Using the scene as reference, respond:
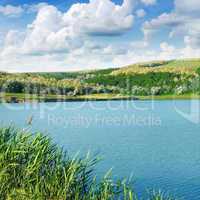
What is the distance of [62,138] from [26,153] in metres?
30.4

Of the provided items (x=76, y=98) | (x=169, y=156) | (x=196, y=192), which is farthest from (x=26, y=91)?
(x=196, y=192)

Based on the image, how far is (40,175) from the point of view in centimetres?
1778

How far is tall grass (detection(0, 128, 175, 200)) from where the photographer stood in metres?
16.0

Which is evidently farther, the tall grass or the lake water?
the lake water

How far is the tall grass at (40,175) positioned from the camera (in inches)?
632

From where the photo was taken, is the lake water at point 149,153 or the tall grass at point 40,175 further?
the lake water at point 149,153

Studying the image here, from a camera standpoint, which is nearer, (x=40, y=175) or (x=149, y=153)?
(x=40, y=175)

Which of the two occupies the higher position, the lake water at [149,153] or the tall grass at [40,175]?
the tall grass at [40,175]

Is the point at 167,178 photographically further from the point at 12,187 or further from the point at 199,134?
the point at 199,134

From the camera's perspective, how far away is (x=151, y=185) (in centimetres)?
2819

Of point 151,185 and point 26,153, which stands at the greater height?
point 26,153

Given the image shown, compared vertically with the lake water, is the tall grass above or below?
above

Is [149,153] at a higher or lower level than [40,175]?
lower

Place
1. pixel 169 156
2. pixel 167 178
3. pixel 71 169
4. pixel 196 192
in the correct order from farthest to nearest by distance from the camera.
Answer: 1. pixel 169 156
2. pixel 167 178
3. pixel 196 192
4. pixel 71 169
